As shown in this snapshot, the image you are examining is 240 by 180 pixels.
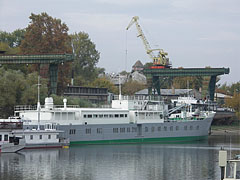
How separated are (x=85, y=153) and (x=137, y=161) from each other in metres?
9.46

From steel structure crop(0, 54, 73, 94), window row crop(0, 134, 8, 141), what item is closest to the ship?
window row crop(0, 134, 8, 141)

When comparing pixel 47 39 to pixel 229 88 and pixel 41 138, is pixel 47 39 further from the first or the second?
pixel 229 88

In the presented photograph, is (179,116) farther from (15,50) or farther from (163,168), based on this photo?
(15,50)

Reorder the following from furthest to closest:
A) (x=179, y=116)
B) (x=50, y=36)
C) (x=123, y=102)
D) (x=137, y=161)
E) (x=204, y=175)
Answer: (x=50, y=36) < (x=179, y=116) < (x=123, y=102) < (x=137, y=161) < (x=204, y=175)

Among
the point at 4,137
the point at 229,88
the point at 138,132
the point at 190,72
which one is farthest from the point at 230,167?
the point at 229,88

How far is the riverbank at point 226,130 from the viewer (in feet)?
361

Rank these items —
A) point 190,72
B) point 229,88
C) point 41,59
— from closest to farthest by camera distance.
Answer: point 41,59, point 190,72, point 229,88

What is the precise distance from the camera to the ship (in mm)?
78812

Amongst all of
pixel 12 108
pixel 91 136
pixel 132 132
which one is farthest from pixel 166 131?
pixel 12 108

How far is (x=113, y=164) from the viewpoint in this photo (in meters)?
57.6

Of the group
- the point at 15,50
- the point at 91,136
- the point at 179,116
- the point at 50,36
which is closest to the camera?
the point at 91,136

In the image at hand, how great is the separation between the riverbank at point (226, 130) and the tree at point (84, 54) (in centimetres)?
6107

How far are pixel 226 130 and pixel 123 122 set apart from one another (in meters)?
35.9

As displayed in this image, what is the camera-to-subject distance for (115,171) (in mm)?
52781
